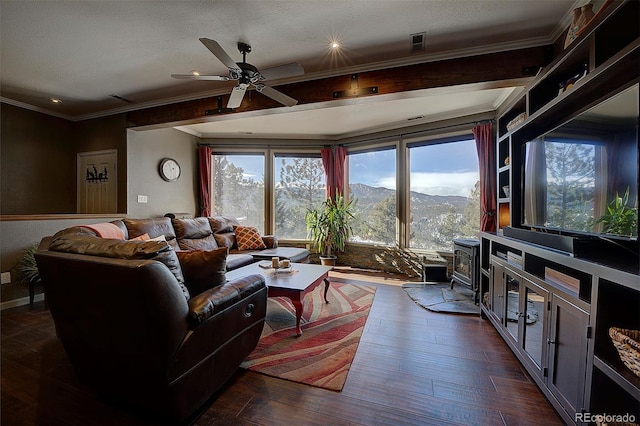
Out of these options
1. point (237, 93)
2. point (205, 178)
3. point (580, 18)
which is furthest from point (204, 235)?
point (580, 18)

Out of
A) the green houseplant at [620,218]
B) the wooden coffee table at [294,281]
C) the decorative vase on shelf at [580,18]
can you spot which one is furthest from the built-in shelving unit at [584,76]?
the wooden coffee table at [294,281]

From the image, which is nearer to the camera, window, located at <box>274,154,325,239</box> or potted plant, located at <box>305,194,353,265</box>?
potted plant, located at <box>305,194,353,265</box>

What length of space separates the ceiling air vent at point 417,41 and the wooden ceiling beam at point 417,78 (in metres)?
0.19

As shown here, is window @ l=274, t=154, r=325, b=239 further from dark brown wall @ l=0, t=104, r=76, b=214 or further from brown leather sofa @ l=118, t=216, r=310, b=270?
dark brown wall @ l=0, t=104, r=76, b=214

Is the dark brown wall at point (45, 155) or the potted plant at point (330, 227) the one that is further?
the potted plant at point (330, 227)

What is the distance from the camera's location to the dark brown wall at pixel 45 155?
3.83 m

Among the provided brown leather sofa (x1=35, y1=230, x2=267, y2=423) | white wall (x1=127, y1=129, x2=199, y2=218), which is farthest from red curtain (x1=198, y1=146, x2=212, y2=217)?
brown leather sofa (x1=35, y1=230, x2=267, y2=423)

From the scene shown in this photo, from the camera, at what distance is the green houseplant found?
1.25 metres

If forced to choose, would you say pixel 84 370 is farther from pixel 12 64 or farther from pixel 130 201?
pixel 12 64

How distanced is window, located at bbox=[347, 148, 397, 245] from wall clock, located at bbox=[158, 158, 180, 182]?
11.4ft

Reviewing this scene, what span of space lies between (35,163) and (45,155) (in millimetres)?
201

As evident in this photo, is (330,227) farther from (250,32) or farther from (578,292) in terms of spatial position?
(578,292)

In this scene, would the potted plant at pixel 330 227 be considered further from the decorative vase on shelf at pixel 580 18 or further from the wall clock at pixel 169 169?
the decorative vase on shelf at pixel 580 18

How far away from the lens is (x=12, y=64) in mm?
2838
